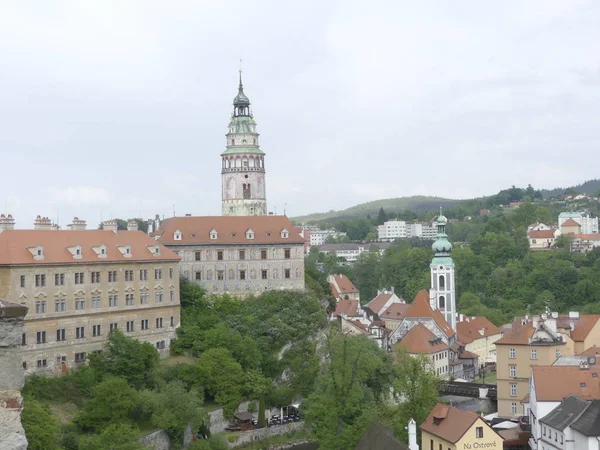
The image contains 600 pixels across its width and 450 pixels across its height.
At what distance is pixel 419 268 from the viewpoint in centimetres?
12925

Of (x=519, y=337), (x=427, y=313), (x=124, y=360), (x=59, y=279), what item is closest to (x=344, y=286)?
(x=427, y=313)

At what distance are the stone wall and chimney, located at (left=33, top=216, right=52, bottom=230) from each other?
43.6 meters

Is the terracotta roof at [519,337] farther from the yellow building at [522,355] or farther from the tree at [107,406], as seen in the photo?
the tree at [107,406]

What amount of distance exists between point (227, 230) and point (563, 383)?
27623mm

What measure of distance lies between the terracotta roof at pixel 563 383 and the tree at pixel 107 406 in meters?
19.7

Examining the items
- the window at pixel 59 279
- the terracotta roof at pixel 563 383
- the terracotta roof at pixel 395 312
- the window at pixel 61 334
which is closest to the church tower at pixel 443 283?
the terracotta roof at pixel 395 312

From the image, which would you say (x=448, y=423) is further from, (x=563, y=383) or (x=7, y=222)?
(x=7, y=222)

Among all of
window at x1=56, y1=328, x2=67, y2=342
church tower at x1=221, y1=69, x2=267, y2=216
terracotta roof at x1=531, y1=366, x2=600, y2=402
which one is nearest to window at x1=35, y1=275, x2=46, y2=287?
window at x1=56, y1=328, x2=67, y2=342

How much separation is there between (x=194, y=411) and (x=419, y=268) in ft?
284

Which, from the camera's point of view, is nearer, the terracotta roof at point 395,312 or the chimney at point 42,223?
the chimney at point 42,223

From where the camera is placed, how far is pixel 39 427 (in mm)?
37531

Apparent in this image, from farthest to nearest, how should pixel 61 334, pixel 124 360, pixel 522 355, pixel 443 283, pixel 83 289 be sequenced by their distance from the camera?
pixel 443 283, pixel 522 355, pixel 83 289, pixel 124 360, pixel 61 334

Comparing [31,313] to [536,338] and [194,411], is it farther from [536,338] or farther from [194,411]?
[536,338]

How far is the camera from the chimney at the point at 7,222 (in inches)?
1934
